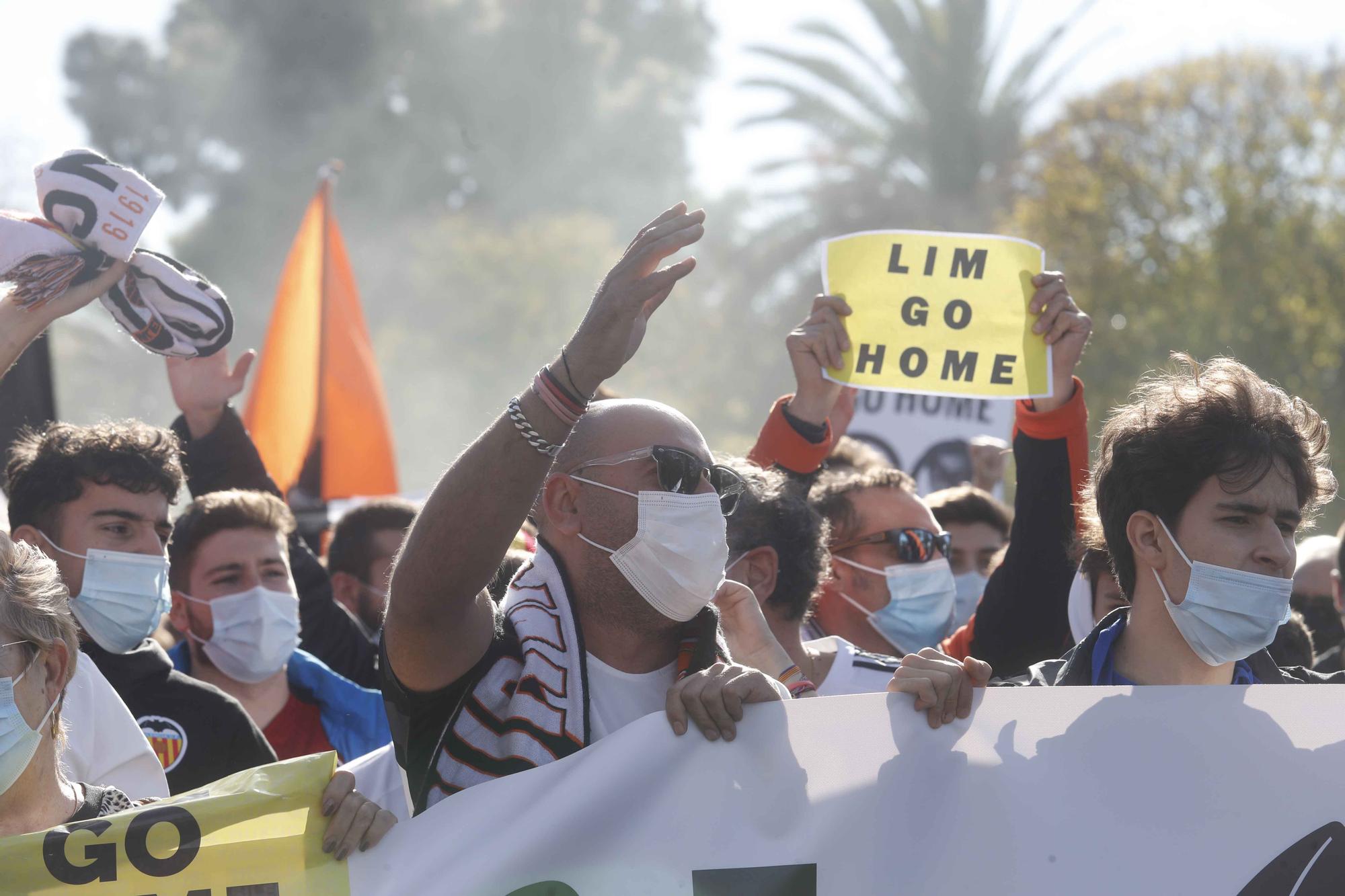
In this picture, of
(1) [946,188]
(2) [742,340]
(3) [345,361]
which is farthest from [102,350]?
(3) [345,361]

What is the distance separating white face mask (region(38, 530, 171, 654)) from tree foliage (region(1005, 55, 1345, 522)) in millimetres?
14672

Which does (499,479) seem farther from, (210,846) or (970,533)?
(970,533)

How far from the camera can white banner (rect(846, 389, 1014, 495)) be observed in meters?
6.77

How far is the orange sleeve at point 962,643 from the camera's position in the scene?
3.72m

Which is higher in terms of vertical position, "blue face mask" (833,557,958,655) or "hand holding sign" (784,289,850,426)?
"hand holding sign" (784,289,850,426)

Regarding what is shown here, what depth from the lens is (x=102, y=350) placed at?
3616cm

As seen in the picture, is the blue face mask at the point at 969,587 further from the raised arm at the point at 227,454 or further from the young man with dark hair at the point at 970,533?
the raised arm at the point at 227,454

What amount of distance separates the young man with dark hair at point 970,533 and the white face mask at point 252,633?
236 cm

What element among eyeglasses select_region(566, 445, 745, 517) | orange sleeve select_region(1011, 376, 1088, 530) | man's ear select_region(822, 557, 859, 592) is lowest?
man's ear select_region(822, 557, 859, 592)

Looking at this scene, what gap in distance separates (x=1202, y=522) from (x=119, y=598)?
2442 mm

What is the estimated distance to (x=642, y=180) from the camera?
43.1 m

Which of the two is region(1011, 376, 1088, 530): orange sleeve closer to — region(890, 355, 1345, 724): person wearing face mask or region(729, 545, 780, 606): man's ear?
region(890, 355, 1345, 724): person wearing face mask

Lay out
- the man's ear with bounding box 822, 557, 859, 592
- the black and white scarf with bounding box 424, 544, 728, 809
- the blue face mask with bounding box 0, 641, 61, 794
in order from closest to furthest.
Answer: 1. the blue face mask with bounding box 0, 641, 61, 794
2. the black and white scarf with bounding box 424, 544, 728, 809
3. the man's ear with bounding box 822, 557, 859, 592

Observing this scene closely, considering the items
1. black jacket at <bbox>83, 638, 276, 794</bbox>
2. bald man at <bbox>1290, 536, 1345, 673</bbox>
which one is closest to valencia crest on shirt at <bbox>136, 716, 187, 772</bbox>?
black jacket at <bbox>83, 638, 276, 794</bbox>
